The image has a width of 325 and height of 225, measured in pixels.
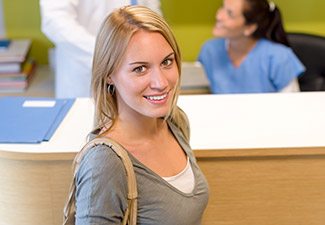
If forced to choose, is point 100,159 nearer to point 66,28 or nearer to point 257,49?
point 66,28

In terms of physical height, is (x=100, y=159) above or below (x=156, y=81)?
below

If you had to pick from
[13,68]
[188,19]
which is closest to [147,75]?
[13,68]

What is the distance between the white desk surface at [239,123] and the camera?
4.72 ft

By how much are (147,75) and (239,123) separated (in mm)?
546

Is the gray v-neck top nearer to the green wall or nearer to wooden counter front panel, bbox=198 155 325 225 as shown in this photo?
wooden counter front panel, bbox=198 155 325 225


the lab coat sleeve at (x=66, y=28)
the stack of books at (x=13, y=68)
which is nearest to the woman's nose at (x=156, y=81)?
the lab coat sleeve at (x=66, y=28)

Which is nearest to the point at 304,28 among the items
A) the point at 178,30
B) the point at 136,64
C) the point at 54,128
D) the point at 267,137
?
the point at 178,30

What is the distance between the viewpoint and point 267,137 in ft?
4.87

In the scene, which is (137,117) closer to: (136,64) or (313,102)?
(136,64)

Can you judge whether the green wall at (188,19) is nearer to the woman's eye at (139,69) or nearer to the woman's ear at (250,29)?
the woman's ear at (250,29)

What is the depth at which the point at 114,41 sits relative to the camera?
3.56ft

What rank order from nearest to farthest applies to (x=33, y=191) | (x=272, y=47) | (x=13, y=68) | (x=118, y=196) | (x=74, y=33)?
(x=118, y=196)
(x=33, y=191)
(x=74, y=33)
(x=272, y=47)
(x=13, y=68)

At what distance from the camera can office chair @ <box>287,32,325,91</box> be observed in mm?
2281

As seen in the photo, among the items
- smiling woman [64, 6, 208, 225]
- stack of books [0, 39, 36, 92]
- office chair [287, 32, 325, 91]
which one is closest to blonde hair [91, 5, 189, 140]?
smiling woman [64, 6, 208, 225]
